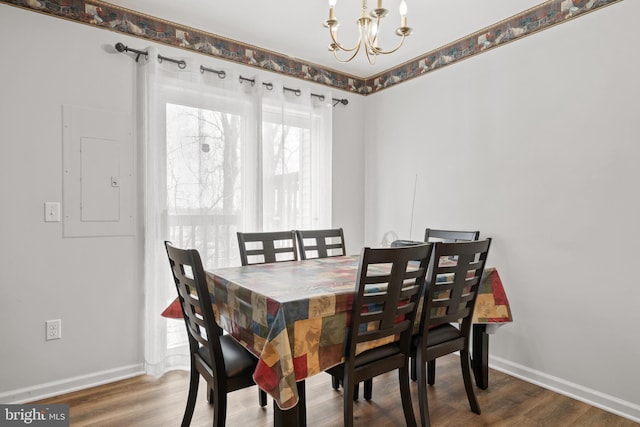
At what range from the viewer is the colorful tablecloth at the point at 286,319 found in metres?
1.37

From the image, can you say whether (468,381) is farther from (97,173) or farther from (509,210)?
(97,173)

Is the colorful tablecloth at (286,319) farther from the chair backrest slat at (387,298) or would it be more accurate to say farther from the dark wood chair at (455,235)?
the dark wood chair at (455,235)

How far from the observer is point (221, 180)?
9.52 feet

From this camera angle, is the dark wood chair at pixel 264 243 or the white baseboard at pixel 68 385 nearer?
the white baseboard at pixel 68 385

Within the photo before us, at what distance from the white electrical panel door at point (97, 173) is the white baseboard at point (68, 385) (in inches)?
36.8

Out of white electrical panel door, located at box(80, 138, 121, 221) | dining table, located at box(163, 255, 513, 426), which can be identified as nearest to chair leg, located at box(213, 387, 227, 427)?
dining table, located at box(163, 255, 513, 426)

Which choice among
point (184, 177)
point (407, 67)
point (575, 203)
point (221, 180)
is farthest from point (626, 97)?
point (184, 177)

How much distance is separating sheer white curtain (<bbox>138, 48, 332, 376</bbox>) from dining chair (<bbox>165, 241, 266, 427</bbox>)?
3.32ft

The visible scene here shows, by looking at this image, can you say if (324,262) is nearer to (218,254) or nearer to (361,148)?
(218,254)

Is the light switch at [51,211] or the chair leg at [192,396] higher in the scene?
the light switch at [51,211]

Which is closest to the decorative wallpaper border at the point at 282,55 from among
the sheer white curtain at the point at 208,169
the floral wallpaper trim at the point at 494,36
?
the floral wallpaper trim at the point at 494,36

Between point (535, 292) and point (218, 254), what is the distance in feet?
7.58

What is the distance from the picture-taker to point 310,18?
2721 mm

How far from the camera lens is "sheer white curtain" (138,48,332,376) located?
264 cm
